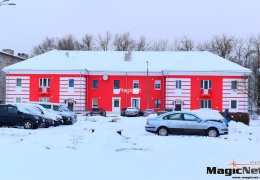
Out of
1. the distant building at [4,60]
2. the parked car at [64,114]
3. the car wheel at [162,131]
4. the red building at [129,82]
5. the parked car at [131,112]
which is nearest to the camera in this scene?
the car wheel at [162,131]

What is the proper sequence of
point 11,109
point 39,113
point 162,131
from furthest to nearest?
point 39,113 → point 11,109 → point 162,131

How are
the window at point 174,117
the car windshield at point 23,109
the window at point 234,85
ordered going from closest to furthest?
the window at point 174,117 → the car windshield at point 23,109 → the window at point 234,85

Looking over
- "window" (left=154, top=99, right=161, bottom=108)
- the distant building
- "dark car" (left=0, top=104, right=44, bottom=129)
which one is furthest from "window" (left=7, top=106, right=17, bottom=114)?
the distant building

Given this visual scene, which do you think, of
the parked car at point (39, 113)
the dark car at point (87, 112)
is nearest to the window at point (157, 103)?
the dark car at point (87, 112)

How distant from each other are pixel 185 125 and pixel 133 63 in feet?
147

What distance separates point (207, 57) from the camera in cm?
6669

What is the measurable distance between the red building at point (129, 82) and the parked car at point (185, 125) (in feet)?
128

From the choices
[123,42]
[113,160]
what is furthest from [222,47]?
[113,160]

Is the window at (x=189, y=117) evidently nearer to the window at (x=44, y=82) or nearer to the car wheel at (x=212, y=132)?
the car wheel at (x=212, y=132)

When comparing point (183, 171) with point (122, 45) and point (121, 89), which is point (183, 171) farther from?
point (122, 45)

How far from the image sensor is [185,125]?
2373 centimetres

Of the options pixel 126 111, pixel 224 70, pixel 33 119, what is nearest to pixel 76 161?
pixel 33 119

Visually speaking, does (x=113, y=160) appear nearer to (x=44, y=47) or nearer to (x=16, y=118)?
(x=16, y=118)

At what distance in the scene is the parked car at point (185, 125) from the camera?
23.8m
